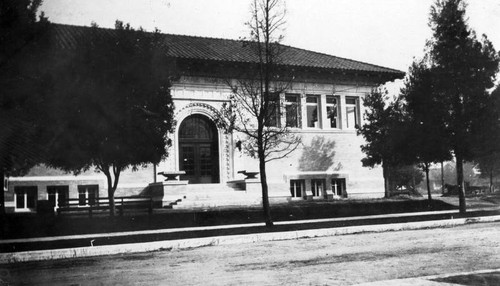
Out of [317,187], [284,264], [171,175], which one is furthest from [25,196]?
[284,264]

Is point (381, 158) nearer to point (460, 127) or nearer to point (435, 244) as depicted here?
point (460, 127)

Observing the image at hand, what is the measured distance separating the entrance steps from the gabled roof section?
7062 mm

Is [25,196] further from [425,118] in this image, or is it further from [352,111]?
[352,111]

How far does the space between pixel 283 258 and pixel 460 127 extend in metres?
12.6

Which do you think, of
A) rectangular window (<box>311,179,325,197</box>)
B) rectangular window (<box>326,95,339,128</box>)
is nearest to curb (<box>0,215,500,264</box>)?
rectangular window (<box>311,179,325,197</box>)

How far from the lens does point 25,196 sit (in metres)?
23.2

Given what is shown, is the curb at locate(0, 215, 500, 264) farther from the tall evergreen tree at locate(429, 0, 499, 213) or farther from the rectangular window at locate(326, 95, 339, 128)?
the rectangular window at locate(326, 95, 339, 128)

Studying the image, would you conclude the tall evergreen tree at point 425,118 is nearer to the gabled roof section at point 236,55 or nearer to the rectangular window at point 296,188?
the gabled roof section at point 236,55

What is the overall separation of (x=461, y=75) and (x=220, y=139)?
44.4ft

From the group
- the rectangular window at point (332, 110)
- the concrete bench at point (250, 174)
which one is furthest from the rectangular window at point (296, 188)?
the rectangular window at point (332, 110)

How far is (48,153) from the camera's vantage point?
1477cm

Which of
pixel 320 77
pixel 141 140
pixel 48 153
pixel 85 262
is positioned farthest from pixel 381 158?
pixel 85 262

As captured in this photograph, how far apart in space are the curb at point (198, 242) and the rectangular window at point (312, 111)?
14712 mm

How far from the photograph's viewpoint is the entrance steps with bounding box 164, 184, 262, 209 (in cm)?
2297
